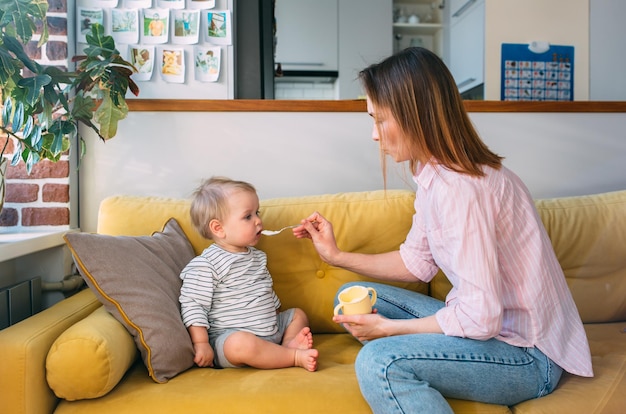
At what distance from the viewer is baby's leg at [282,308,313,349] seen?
4.97 ft

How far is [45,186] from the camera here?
2.00 metres

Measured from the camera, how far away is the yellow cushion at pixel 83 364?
1.19 metres

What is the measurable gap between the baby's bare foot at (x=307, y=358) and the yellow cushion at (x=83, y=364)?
1.45 feet

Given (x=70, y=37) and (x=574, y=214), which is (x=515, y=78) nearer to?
(x=574, y=214)

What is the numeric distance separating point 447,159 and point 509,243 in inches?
8.9

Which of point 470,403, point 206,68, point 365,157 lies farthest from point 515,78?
point 470,403

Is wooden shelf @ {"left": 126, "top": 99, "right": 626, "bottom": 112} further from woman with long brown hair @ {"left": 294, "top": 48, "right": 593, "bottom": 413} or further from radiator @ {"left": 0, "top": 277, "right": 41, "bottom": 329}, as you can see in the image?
woman with long brown hair @ {"left": 294, "top": 48, "right": 593, "bottom": 413}

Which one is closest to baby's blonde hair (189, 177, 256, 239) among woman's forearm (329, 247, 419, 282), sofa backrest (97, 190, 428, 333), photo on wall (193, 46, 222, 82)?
sofa backrest (97, 190, 428, 333)

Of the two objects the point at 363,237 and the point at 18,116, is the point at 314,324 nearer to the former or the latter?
the point at 363,237

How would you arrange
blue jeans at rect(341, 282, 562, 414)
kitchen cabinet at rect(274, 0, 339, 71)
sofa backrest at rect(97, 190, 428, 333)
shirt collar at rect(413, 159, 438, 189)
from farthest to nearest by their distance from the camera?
kitchen cabinet at rect(274, 0, 339, 71) → sofa backrest at rect(97, 190, 428, 333) → shirt collar at rect(413, 159, 438, 189) → blue jeans at rect(341, 282, 562, 414)

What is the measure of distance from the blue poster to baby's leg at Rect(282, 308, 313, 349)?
7.57 ft

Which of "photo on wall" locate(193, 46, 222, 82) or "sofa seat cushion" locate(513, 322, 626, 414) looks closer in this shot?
"sofa seat cushion" locate(513, 322, 626, 414)

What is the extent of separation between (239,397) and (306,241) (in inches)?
25.9

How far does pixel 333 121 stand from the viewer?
2.21 m
